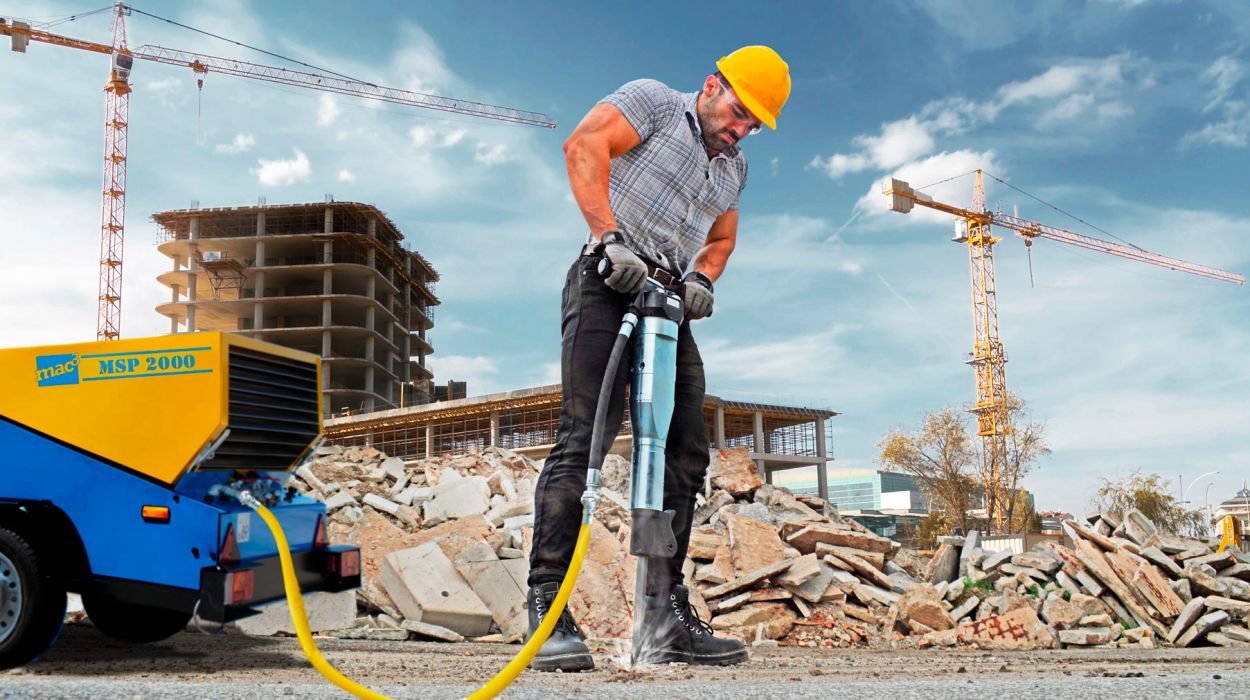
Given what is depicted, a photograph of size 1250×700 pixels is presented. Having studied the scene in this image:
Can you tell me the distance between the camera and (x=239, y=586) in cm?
420

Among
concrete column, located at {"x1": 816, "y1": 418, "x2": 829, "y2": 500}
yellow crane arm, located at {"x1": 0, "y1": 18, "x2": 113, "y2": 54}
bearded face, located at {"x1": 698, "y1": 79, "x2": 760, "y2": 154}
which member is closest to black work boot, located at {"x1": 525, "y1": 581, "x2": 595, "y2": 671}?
bearded face, located at {"x1": 698, "y1": 79, "x2": 760, "y2": 154}

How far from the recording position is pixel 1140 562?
10516 millimetres

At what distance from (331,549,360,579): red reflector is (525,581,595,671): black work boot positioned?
6.22ft

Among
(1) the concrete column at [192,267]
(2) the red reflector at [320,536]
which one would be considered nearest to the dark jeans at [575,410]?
(2) the red reflector at [320,536]

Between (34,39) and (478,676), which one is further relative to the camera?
(34,39)

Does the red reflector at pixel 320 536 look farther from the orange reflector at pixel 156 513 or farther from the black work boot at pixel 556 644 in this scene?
the black work boot at pixel 556 644

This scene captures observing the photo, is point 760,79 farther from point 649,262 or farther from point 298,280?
point 298,280

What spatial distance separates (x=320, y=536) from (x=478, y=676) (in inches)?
52.6

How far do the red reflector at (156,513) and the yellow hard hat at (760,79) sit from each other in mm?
3088

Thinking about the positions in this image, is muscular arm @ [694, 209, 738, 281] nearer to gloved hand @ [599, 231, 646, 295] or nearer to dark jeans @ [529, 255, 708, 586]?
dark jeans @ [529, 255, 708, 586]

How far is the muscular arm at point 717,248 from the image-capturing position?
4.05 metres

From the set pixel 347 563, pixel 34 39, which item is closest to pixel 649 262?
pixel 347 563

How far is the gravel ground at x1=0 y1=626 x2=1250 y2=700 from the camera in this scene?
275 centimetres

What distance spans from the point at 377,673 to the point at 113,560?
51.6 inches
